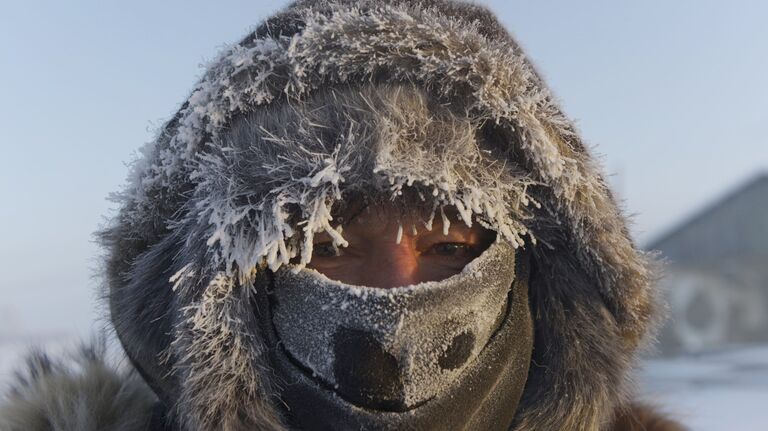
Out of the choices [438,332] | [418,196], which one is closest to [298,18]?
[418,196]

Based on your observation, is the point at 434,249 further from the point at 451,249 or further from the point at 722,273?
the point at 722,273

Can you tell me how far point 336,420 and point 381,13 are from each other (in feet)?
2.64

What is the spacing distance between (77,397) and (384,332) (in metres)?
0.72

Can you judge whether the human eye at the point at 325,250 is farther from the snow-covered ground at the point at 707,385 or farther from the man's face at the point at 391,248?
the snow-covered ground at the point at 707,385

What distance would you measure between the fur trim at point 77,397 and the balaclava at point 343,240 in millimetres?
104

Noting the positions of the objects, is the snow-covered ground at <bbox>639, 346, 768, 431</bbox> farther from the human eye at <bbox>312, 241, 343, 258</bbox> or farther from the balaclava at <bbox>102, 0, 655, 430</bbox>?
the human eye at <bbox>312, 241, 343, 258</bbox>

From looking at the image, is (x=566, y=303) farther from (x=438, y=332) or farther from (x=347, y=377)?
(x=347, y=377)

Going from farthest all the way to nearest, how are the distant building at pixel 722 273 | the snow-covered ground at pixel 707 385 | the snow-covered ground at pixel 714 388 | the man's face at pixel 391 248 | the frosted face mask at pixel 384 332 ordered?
the distant building at pixel 722 273 → the snow-covered ground at pixel 714 388 → the snow-covered ground at pixel 707 385 → the man's face at pixel 391 248 → the frosted face mask at pixel 384 332

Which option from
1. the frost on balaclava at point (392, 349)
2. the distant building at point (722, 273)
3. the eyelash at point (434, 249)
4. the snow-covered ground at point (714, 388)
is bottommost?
the distant building at point (722, 273)

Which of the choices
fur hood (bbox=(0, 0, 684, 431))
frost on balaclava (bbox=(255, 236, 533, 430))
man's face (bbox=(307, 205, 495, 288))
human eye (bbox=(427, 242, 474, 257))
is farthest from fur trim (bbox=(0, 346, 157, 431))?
human eye (bbox=(427, 242, 474, 257))

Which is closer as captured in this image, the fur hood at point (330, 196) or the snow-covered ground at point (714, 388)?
the fur hood at point (330, 196)

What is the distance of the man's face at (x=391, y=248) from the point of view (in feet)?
A: 4.07

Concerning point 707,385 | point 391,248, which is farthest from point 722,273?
point 391,248

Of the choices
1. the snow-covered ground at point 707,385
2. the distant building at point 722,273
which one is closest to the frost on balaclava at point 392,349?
the snow-covered ground at point 707,385
